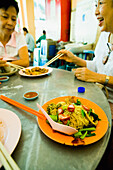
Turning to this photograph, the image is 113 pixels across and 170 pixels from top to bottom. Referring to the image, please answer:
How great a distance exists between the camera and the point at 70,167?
0.43 m

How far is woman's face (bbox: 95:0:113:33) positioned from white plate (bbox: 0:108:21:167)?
1481mm

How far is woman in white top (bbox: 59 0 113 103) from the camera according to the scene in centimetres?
129

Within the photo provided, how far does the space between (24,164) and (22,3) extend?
10.6 metres

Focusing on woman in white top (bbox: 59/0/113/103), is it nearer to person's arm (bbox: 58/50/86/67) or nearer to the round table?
person's arm (bbox: 58/50/86/67)

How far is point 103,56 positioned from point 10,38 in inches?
67.9

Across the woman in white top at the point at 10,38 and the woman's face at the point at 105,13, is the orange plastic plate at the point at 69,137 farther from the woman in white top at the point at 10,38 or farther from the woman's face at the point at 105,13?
the woman in white top at the point at 10,38

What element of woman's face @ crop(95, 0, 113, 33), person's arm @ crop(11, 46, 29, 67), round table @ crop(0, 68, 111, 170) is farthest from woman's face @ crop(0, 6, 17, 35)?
round table @ crop(0, 68, 111, 170)

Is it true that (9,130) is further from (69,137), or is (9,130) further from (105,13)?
(105,13)

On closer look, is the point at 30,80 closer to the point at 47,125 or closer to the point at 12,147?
the point at 47,125

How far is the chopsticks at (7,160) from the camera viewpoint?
378mm

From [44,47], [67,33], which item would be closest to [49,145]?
[44,47]

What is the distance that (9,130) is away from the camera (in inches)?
22.3

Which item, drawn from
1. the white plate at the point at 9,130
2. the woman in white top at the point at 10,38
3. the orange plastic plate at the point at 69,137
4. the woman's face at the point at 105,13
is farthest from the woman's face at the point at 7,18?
the orange plastic plate at the point at 69,137

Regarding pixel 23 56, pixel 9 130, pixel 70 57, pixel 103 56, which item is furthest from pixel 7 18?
pixel 9 130
